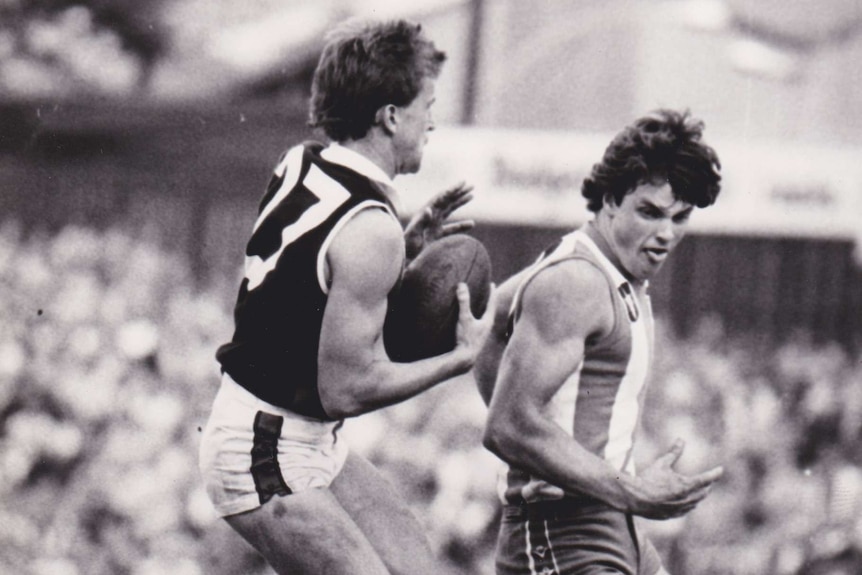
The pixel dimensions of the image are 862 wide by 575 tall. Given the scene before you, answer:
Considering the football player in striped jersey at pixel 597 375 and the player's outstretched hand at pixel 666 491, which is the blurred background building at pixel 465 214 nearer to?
the football player in striped jersey at pixel 597 375

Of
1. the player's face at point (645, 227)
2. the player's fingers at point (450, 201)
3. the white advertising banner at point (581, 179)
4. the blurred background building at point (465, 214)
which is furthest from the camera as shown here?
the white advertising banner at point (581, 179)

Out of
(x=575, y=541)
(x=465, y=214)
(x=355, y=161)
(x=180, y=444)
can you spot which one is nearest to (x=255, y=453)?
(x=355, y=161)

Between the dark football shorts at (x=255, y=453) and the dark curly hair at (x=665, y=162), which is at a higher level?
the dark curly hair at (x=665, y=162)

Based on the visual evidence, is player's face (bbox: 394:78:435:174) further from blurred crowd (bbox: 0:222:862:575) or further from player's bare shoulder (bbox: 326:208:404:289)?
blurred crowd (bbox: 0:222:862:575)

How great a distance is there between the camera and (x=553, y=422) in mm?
3383

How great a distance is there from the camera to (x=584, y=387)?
347 cm

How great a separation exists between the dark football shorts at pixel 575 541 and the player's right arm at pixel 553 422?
13cm

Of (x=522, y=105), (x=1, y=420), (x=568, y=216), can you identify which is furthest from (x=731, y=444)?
(x=1, y=420)

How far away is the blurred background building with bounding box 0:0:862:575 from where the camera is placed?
6.93 metres

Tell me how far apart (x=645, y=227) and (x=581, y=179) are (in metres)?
3.97

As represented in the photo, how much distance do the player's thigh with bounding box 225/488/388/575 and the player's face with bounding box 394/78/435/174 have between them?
0.87 m

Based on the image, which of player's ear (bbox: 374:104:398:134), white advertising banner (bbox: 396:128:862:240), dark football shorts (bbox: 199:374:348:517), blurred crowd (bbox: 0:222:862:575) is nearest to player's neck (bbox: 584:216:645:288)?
player's ear (bbox: 374:104:398:134)

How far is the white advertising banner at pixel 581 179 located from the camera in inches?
295

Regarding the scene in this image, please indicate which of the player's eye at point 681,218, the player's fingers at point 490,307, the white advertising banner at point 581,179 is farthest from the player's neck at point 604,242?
the white advertising banner at point 581,179
